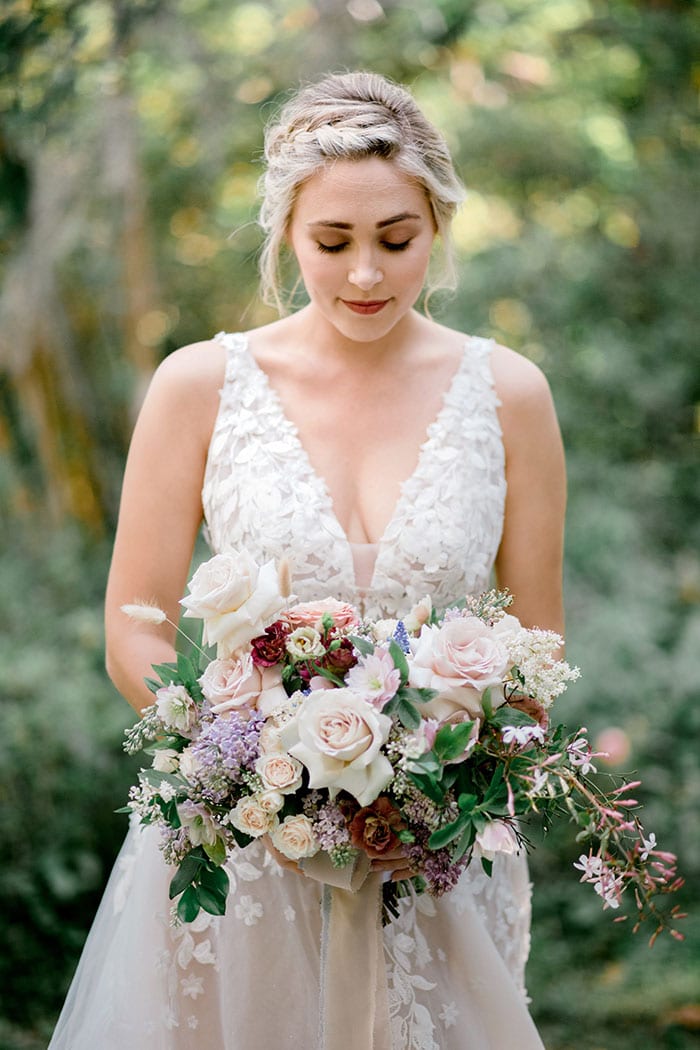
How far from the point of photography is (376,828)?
178 cm

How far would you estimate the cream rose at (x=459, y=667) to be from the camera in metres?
1.80

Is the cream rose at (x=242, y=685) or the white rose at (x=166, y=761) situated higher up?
the cream rose at (x=242, y=685)

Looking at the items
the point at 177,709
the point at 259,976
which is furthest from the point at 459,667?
the point at 259,976

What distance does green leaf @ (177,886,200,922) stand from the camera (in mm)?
1886

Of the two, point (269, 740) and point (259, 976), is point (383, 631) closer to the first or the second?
point (269, 740)

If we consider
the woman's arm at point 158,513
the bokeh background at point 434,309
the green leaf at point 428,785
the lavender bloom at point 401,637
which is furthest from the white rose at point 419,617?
the bokeh background at point 434,309

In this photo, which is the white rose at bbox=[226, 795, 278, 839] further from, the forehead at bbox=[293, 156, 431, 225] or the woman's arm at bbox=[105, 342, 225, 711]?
the forehead at bbox=[293, 156, 431, 225]

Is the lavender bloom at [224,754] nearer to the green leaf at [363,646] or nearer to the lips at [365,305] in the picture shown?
the green leaf at [363,646]

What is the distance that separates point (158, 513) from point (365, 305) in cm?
60

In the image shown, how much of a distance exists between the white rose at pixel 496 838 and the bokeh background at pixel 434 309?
9.11ft

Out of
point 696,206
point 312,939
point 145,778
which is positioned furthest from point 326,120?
point 696,206

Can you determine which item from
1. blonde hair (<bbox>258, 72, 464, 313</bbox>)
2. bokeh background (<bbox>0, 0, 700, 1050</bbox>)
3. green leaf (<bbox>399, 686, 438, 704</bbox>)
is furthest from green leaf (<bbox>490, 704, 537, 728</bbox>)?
bokeh background (<bbox>0, 0, 700, 1050</bbox>)

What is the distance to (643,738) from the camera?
524 cm

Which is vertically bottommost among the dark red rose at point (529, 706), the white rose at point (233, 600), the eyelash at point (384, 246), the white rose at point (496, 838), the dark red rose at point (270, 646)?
the white rose at point (496, 838)
